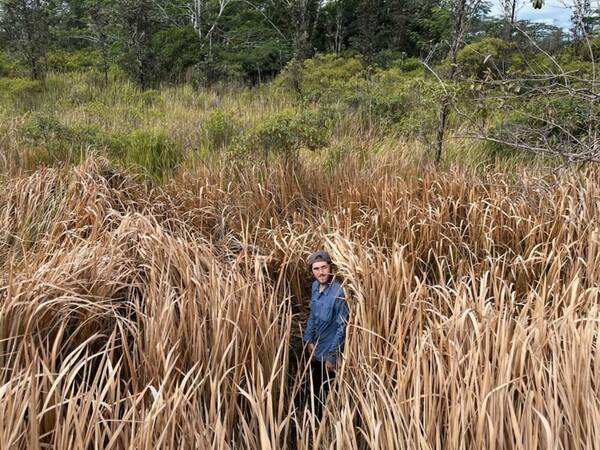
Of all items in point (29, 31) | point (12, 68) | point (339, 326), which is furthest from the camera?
point (29, 31)

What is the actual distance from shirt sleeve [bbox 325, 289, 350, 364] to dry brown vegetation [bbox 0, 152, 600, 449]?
0.07 meters

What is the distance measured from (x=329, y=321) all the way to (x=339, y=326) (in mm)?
56

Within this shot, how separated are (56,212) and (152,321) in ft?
6.92

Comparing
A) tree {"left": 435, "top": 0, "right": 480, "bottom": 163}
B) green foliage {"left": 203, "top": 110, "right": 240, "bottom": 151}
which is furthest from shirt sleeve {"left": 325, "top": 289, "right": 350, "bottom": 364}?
green foliage {"left": 203, "top": 110, "right": 240, "bottom": 151}

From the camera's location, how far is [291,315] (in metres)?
2.40

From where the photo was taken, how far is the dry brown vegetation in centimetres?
161

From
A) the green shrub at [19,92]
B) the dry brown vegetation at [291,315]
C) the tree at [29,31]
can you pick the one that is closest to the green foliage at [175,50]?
the tree at [29,31]

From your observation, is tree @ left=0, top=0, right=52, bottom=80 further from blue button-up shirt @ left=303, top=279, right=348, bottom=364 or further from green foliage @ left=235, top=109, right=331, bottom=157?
blue button-up shirt @ left=303, top=279, right=348, bottom=364

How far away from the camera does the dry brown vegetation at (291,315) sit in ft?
5.29

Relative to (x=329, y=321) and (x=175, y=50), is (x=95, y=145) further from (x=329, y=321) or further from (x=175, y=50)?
(x=175, y=50)

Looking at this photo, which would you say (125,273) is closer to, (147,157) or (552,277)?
(552,277)

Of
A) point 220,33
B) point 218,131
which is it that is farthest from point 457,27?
point 220,33

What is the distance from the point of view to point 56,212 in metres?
3.76

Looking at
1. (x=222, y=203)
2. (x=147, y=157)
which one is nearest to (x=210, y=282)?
(x=222, y=203)
